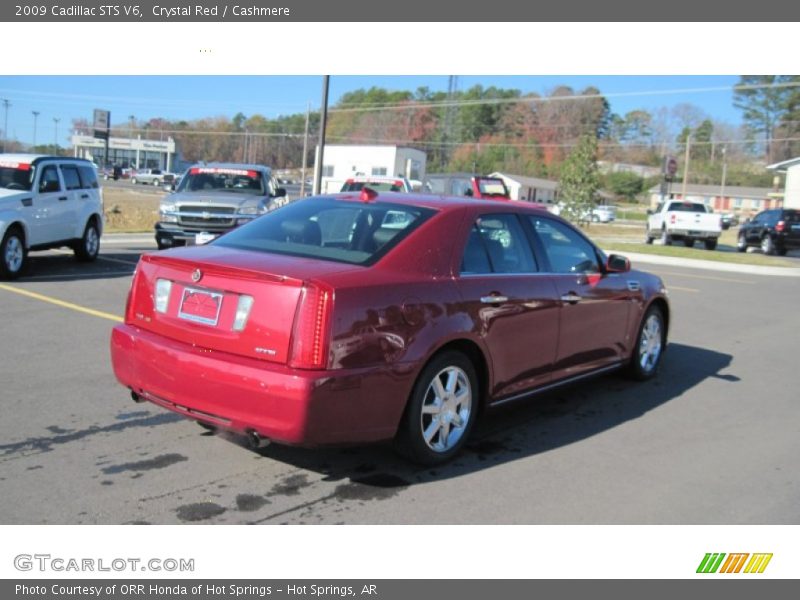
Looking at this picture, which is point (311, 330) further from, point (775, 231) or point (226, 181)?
point (775, 231)

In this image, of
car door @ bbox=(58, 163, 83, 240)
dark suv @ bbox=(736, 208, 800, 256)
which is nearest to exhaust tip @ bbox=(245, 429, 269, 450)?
car door @ bbox=(58, 163, 83, 240)

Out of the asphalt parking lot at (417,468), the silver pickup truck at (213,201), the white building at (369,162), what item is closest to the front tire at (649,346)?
the asphalt parking lot at (417,468)

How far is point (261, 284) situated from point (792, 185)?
4357 centimetres

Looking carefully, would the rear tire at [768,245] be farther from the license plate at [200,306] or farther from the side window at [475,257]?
the license plate at [200,306]

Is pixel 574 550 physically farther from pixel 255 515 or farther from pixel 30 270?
pixel 30 270

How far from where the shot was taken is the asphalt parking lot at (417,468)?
4.05 meters

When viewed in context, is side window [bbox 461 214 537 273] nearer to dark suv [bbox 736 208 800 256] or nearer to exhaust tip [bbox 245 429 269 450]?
exhaust tip [bbox 245 429 269 450]

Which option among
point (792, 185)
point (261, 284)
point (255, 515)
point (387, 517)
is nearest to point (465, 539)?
point (387, 517)

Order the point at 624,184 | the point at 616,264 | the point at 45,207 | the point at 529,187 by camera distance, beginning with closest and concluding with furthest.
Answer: the point at 616,264, the point at 45,207, the point at 529,187, the point at 624,184

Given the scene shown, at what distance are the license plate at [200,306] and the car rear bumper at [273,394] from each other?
168 millimetres

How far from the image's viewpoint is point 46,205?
1228 centimetres

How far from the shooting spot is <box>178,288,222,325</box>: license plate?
4.23m

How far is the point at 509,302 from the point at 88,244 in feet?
35.5

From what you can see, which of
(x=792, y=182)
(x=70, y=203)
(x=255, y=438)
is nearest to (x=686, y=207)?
(x=792, y=182)
